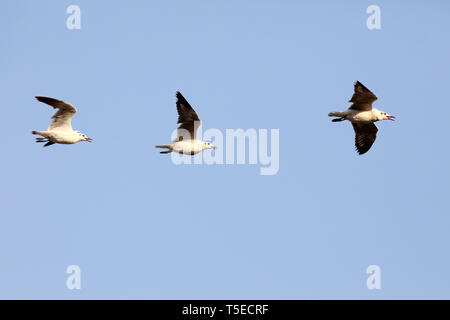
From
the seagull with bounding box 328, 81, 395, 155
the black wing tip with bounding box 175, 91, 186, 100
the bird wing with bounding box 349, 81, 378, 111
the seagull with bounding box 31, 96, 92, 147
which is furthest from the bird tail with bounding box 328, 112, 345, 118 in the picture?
the seagull with bounding box 31, 96, 92, 147

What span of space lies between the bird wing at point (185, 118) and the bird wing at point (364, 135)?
6887mm

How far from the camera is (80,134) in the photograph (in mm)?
32000

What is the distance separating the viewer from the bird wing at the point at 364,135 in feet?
112

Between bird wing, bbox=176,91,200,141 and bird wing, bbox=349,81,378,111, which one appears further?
bird wing, bbox=176,91,200,141

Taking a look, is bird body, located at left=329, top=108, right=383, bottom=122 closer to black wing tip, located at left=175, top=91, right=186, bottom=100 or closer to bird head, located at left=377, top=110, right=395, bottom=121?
bird head, located at left=377, top=110, right=395, bottom=121

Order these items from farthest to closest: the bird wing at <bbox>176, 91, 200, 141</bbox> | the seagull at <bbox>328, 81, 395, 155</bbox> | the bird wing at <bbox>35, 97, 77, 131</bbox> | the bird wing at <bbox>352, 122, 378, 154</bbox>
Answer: the bird wing at <bbox>352, 122, 378, 154</bbox>, the seagull at <bbox>328, 81, 395, 155</bbox>, the bird wing at <bbox>176, 91, 200, 141</bbox>, the bird wing at <bbox>35, 97, 77, 131</bbox>

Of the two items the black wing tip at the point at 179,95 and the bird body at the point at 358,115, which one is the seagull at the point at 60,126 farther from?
the bird body at the point at 358,115

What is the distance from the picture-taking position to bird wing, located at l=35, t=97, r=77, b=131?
30.6 meters

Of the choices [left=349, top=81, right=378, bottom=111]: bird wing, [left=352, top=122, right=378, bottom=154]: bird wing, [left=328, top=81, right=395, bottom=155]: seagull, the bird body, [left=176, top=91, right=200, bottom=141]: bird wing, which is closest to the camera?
[left=349, top=81, right=378, bottom=111]: bird wing

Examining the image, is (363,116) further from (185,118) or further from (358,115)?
A: (185,118)

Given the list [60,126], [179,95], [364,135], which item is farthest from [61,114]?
[364,135]

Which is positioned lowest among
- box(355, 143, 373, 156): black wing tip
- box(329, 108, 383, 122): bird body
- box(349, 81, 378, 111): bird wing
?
box(355, 143, 373, 156): black wing tip

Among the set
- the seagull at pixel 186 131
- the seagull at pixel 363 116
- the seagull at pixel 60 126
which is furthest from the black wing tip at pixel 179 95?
the seagull at pixel 363 116
